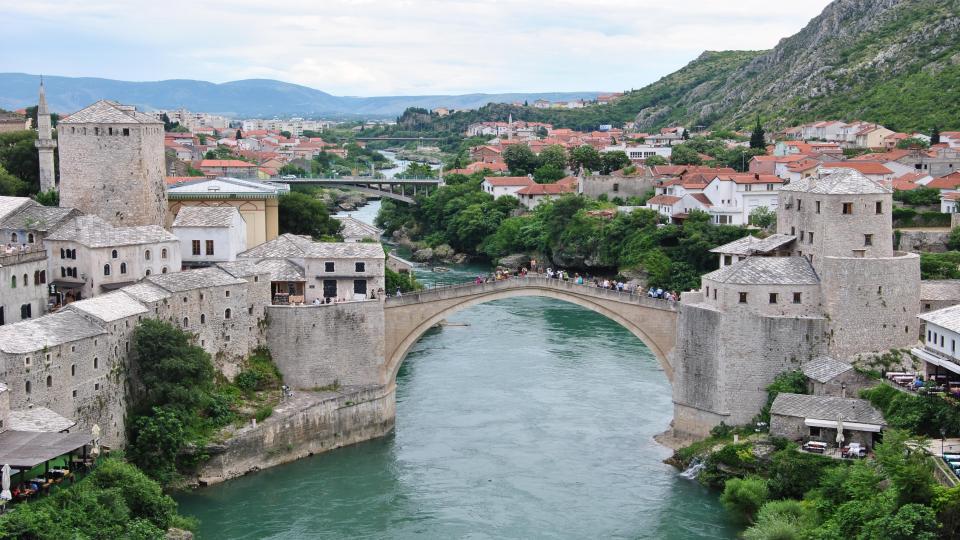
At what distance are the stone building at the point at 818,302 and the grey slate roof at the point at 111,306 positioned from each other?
15793 mm

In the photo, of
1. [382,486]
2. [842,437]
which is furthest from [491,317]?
[842,437]

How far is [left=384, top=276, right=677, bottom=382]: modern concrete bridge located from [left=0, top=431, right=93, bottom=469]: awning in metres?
11.7

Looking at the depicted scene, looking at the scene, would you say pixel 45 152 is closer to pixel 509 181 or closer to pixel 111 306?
pixel 111 306

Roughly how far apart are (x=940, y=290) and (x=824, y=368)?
523 centimetres

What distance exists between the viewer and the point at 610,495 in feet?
101

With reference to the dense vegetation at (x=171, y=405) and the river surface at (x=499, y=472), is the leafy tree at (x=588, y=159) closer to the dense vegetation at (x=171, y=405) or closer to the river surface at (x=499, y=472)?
the river surface at (x=499, y=472)

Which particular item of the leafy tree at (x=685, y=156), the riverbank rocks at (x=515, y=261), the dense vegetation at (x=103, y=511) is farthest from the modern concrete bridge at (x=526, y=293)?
the leafy tree at (x=685, y=156)

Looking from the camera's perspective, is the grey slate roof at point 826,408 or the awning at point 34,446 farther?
the grey slate roof at point 826,408

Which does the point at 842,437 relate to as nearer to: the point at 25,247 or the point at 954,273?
the point at 954,273

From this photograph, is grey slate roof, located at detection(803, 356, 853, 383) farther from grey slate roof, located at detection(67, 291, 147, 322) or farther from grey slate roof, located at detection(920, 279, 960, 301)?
grey slate roof, located at detection(67, 291, 147, 322)

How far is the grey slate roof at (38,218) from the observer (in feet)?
116

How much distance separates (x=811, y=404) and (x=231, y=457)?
1521cm

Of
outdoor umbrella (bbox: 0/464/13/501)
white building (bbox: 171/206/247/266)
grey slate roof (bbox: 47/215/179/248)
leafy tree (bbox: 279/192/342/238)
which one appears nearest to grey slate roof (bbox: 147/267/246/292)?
grey slate roof (bbox: 47/215/179/248)

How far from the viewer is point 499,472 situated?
3225 cm
